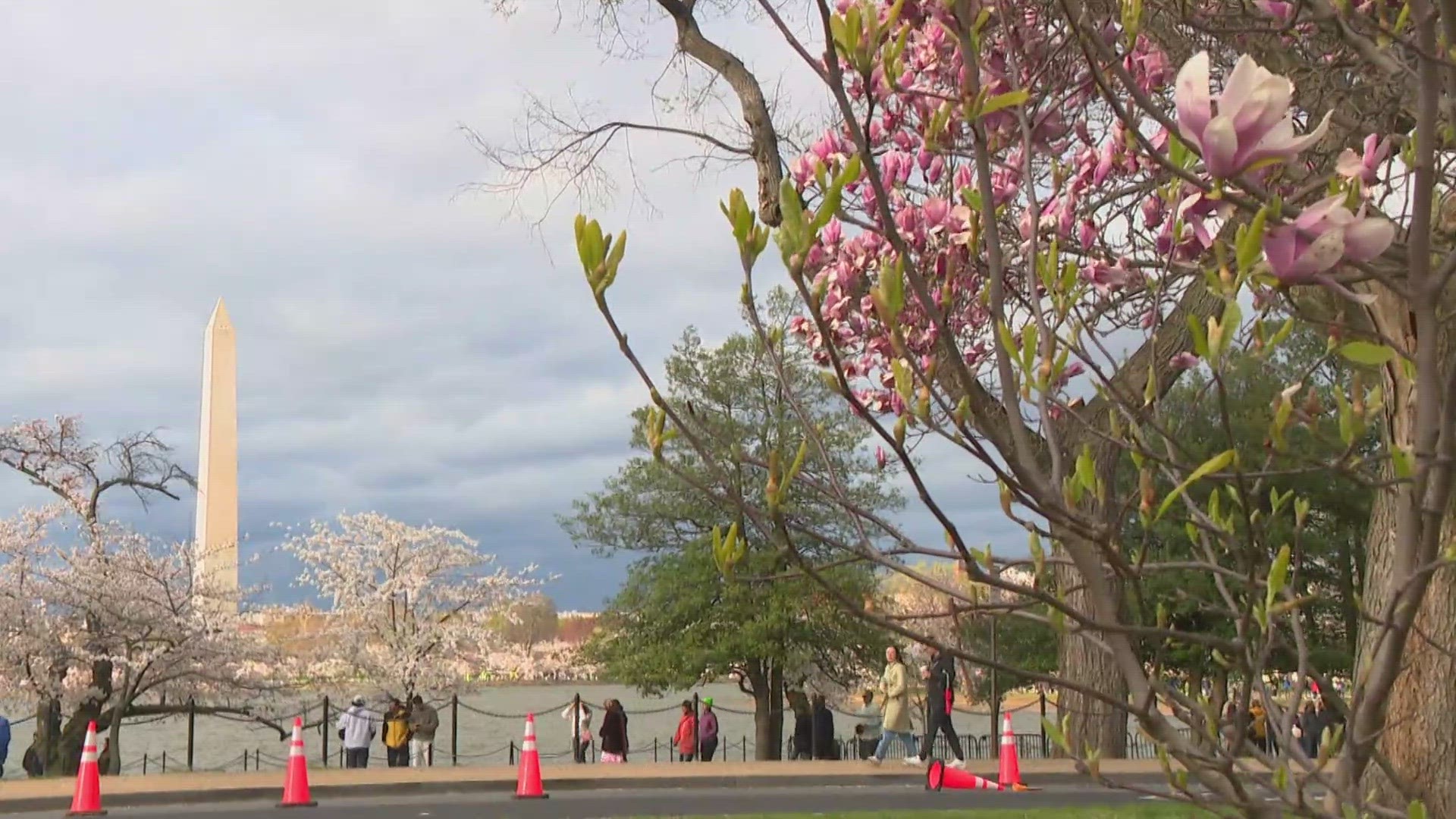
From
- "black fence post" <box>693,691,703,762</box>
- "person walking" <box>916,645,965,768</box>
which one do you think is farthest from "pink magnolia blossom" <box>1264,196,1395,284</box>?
"black fence post" <box>693,691,703,762</box>

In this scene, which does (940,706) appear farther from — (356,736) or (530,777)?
(356,736)

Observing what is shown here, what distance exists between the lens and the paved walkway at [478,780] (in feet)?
49.4

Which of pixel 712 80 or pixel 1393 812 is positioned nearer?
pixel 1393 812

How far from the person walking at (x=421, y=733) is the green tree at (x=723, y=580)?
583 centimetres

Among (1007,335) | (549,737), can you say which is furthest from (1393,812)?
(549,737)

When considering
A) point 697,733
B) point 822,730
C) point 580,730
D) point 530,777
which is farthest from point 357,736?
point 822,730

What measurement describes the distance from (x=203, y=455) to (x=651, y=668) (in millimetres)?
12112

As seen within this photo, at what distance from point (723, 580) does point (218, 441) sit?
1329 centimetres

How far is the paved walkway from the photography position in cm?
1506

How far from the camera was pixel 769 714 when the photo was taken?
27.8 m

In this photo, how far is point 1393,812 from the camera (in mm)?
2488

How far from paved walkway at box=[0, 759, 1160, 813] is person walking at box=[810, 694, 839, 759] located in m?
4.21

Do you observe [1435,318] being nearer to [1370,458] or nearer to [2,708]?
[1370,458]

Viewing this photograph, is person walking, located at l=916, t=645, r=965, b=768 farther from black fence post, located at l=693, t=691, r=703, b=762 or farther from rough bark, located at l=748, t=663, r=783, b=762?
rough bark, located at l=748, t=663, r=783, b=762
